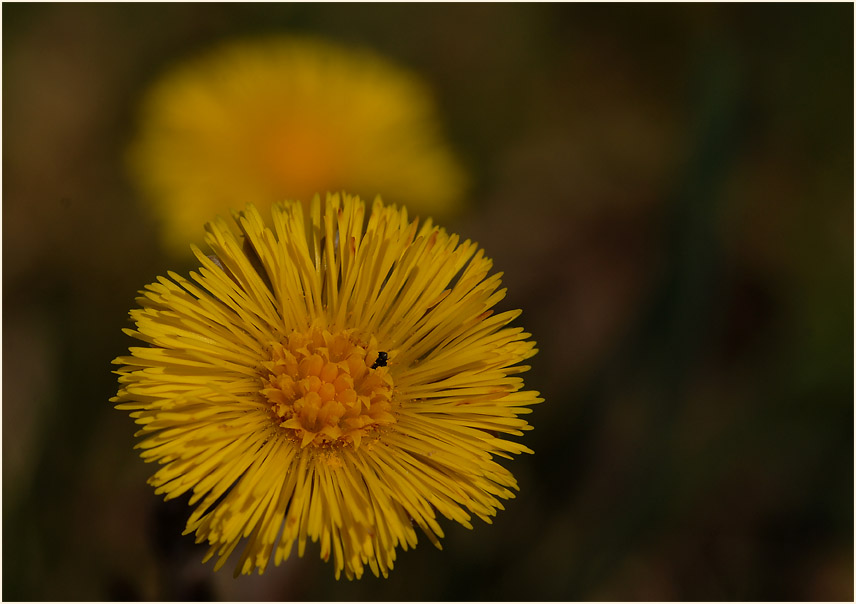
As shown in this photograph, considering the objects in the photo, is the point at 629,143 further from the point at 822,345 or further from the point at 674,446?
the point at 674,446

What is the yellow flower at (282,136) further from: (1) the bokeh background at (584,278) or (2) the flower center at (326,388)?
(2) the flower center at (326,388)

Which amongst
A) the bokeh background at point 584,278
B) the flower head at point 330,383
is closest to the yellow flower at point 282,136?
the bokeh background at point 584,278

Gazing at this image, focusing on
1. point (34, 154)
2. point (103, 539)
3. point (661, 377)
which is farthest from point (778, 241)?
point (34, 154)

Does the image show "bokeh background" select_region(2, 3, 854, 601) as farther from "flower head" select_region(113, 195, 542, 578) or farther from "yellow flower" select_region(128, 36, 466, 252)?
"flower head" select_region(113, 195, 542, 578)

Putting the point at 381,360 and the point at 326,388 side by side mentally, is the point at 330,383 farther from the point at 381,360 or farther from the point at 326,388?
the point at 381,360

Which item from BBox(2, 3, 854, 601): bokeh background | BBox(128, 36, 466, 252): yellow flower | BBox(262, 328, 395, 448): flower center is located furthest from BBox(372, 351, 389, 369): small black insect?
BBox(128, 36, 466, 252): yellow flower

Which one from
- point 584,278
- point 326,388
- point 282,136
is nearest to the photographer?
point 326,388

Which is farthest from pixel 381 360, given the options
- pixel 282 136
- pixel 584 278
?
pixel 584 278
